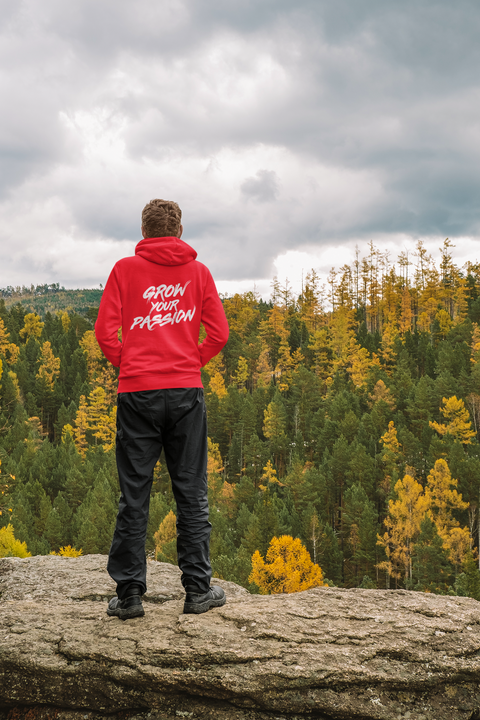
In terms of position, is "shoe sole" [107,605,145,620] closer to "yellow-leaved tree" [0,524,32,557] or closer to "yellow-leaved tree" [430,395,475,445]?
"yellow-leaved tree" [0,524,32,557]

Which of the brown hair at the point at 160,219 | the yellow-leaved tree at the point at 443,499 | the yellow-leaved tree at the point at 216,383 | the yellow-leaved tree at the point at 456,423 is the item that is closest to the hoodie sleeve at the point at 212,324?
the brown hair at the point at 160,219

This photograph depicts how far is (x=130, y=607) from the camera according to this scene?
3305 mm

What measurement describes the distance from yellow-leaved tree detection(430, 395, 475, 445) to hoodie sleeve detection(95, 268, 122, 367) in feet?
120

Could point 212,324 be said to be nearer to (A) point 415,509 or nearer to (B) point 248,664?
(B) point 248,664

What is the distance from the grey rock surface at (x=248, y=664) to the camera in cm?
281

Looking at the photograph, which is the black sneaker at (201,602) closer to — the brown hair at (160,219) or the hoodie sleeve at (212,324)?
the hoodie sleeve at (212,324)

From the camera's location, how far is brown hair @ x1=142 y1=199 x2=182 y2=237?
3.45 meters

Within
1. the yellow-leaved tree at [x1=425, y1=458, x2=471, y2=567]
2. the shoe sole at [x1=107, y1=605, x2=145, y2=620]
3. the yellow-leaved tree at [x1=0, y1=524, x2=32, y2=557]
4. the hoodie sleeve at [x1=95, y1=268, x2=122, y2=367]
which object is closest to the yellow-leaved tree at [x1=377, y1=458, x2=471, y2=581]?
the yellow-leaved tree at [x1=425, y1=458, x2=471, y2=567]

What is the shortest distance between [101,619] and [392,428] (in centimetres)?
3762

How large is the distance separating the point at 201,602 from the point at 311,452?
44.6 meters

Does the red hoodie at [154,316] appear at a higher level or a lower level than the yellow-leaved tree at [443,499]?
higher

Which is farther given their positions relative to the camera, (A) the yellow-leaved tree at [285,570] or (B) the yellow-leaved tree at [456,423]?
(B) the yellow-leaved tree at [456,423]

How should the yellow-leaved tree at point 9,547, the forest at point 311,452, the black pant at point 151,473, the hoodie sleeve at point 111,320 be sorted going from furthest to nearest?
the forest at point 311,452, the yellow-leaved tree at point 9,547, the hoodie sleeve at point 111,320, the black pant at point 151,473

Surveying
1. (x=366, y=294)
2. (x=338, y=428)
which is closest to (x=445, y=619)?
(x=338, y=428)
